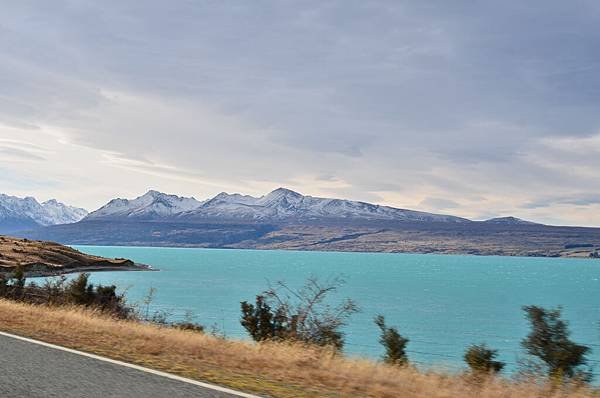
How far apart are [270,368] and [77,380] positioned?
11.3 feet

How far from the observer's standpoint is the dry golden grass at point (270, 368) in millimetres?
8352

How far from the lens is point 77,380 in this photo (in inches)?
300

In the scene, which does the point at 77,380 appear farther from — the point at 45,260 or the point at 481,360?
the point at 45,260

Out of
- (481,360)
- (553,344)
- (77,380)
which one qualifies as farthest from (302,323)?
(77,380)

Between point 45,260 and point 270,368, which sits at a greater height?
point 270,368

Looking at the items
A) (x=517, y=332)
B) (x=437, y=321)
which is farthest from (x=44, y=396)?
(x=437, y=321)

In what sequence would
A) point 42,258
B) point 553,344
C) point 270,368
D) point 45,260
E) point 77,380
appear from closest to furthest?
point 77,380, point 270,368, point 553,344, point 45,260, point 42,258

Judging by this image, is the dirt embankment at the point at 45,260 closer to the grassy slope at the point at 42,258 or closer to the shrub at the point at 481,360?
the grassy slope at the point at 42,258

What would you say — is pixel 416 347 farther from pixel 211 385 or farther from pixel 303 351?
pixel 211 385

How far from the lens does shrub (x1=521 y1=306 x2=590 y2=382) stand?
1367 centimetres

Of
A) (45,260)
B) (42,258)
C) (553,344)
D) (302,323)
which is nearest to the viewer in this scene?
(553,344)

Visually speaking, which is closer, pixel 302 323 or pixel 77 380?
pixel 77 380

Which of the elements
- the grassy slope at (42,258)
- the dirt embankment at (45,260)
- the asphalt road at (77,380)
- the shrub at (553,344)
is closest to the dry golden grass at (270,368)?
the asphalt road at (77,380)

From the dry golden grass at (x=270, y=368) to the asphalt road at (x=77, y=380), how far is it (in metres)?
0.68
